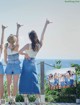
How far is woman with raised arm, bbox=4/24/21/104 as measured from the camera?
2822 mm

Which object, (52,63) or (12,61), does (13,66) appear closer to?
(12,61)

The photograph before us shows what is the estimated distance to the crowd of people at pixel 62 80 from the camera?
3113 mm

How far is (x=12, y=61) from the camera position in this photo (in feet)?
9.28

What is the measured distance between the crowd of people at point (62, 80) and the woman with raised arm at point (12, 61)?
414mm

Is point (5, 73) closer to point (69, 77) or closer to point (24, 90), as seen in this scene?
point (24, 90)

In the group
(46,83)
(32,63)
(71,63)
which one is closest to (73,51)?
(71,63)

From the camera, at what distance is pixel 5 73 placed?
285cm

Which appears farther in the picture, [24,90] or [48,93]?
[48,93]

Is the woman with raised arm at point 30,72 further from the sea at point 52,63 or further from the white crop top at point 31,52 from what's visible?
the sea at point 52,63

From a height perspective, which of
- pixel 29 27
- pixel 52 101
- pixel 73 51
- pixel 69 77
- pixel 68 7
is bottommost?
pixel 52 101

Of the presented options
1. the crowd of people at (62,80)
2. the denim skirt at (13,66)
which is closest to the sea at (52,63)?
the crowd of people at (62,80)

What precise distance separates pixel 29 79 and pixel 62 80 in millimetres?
502

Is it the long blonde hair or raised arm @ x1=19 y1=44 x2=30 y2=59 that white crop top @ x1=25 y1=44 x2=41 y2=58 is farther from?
the long blonde hair

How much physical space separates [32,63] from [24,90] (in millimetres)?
228
